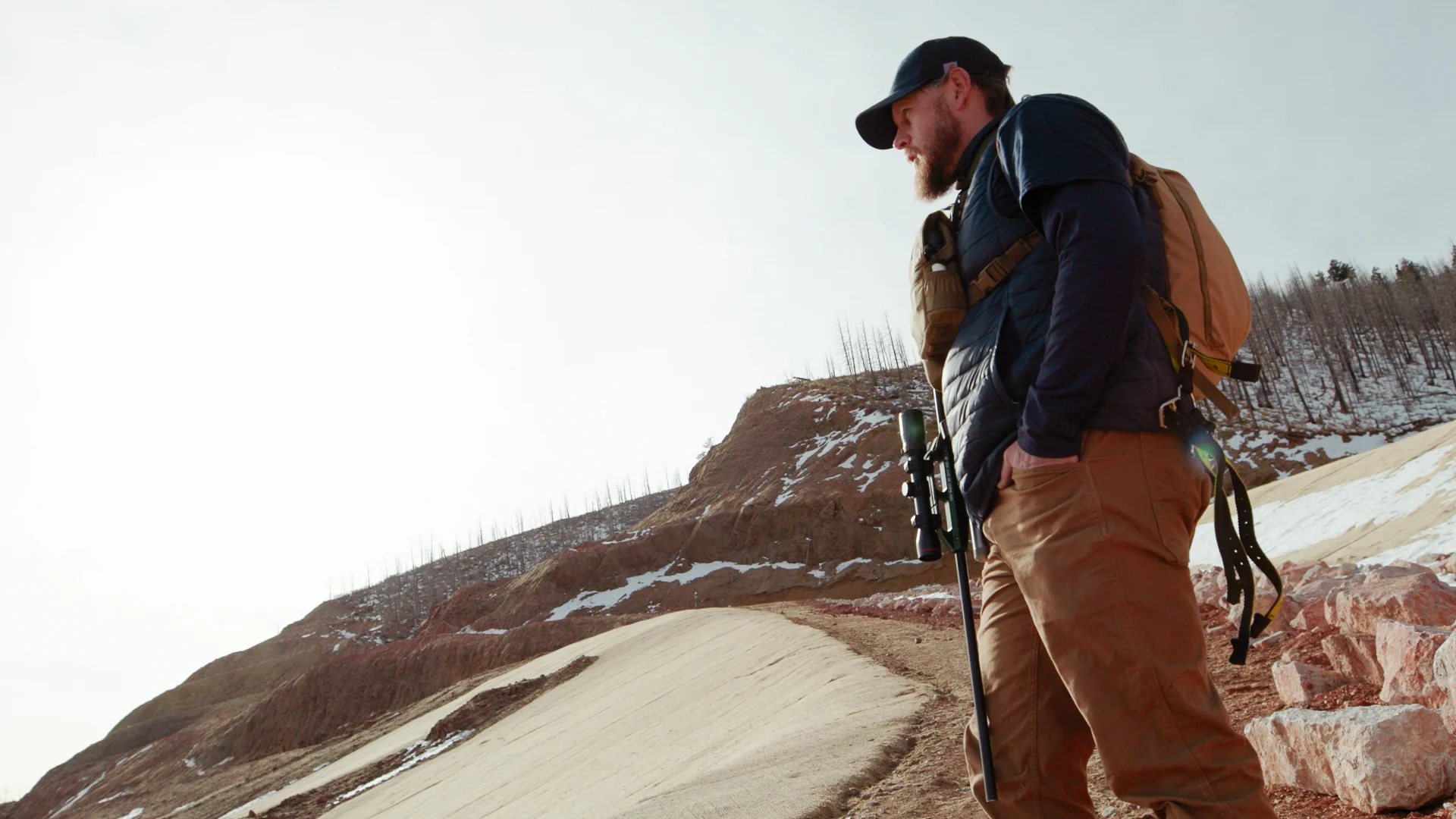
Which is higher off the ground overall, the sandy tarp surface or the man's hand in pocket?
the man's hand in pocket

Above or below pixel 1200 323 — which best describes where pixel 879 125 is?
above

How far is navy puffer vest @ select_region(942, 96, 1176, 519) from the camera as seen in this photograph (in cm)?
182

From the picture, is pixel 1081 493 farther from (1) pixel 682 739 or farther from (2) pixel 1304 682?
(1) pixel 682 739

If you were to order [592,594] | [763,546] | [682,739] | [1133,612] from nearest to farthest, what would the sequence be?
[1133,612] → [682,739] → [763,546] → [592,594]

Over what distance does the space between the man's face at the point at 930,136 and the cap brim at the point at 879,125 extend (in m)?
0.04

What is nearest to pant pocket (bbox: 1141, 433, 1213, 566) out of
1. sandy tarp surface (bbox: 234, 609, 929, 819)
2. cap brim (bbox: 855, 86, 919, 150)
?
cap brim (bbox: 855, 86, 919, 150)

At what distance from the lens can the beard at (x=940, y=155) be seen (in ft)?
7.64

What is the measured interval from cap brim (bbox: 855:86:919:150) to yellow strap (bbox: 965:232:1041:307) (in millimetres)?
616

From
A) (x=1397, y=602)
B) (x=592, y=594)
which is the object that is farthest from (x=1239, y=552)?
(x=592, y=594)

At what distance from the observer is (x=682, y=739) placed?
8.88 metres

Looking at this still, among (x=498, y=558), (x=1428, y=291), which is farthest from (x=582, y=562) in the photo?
(x=1428, y=291)

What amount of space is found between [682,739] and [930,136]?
7852 mm

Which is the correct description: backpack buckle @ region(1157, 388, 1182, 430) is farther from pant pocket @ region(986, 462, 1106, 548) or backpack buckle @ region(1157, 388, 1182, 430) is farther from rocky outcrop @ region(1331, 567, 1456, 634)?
rocky outcrop @ region(1331, 567, 1456, 634)

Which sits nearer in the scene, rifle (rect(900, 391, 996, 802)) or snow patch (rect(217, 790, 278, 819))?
rifle (rect(900, 391, 996, 802))
